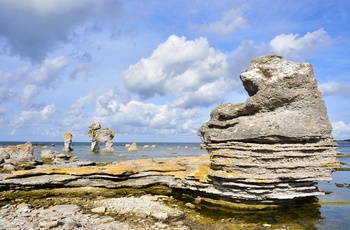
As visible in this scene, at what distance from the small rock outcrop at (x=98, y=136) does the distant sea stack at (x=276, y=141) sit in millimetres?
75164

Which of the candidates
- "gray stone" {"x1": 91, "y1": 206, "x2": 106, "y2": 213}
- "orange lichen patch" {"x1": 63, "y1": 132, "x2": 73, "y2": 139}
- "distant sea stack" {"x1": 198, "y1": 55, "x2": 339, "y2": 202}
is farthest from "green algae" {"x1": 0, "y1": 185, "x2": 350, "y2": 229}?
"orange lichen patch" {"x1": 63, "y1": 132, "x2": 73, "y2": 139}

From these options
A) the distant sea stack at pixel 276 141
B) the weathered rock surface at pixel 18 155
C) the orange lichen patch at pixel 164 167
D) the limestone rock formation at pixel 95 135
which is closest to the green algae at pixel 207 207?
the distant sea stack at pixel 276 141

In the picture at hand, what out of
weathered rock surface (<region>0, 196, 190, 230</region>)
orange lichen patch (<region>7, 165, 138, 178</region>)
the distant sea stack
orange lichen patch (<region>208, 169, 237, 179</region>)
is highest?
the distant sea stack

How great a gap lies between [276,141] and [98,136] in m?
78.2

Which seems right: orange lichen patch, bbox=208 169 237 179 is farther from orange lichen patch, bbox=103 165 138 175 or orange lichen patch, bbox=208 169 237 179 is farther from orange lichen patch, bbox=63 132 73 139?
orange lichen patch, bbox=63 132 73 139

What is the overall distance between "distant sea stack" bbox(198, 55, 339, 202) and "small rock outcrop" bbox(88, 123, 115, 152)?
2959 inches

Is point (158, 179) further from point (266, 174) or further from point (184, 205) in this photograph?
point (266, 174)

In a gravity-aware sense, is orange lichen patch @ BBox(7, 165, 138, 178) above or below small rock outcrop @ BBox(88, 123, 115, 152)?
below

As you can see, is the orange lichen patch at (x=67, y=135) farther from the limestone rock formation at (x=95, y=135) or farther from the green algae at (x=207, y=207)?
the green algae at (x=207, y=207)

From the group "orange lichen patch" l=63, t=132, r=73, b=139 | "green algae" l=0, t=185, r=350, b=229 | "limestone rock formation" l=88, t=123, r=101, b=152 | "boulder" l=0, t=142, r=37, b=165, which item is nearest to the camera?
"green algae" l=0, t=185, r=350, b=229

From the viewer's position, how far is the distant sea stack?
52.1ft

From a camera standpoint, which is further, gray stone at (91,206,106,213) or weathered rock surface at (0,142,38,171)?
weathered rock surface at (0,142,38,171)

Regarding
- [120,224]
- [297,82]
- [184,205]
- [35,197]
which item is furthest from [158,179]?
[297,82]

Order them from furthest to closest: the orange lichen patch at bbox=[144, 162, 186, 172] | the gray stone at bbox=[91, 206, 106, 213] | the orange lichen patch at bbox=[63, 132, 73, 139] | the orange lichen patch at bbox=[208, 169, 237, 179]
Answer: the orange lichen patch at bbox=[63, 132, 73, 139]
the orange lichen patch at bbox=[144, 162, 186, 172]
the orange lichen patch at bbox=[208, 169, 237, 179]
the gray stone at bbox=[91, 206, 106, 213]
